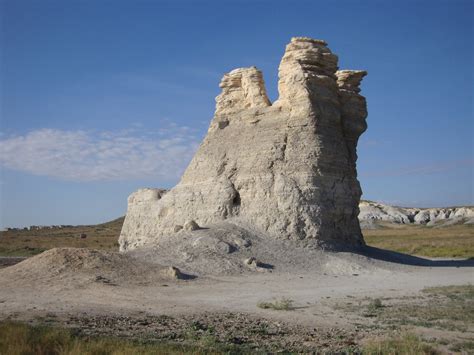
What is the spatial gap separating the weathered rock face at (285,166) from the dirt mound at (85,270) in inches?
176

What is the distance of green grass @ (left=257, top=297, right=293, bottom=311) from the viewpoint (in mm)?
11984

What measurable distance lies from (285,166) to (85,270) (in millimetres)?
9932

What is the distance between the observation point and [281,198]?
21.2 meters

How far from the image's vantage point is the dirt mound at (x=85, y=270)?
15312mm

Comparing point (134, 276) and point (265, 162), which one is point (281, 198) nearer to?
point (265, 162)

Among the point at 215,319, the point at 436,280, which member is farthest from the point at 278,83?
the point at 215,319

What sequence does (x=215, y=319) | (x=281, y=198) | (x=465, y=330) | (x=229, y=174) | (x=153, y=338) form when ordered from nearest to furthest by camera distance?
1. (x=153, y=338)
2. (x=465, y=330)
3. (x=215, y=319)
4. (x=281, y=198)
5. (x=229, y=174)

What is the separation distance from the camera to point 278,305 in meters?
12.2

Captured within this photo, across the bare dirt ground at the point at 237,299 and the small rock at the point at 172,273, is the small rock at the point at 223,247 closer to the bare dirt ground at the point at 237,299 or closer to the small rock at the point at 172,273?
the bare dirt ground at the point at 237,299

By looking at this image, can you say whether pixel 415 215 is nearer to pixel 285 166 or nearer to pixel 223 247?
pixel 285 166

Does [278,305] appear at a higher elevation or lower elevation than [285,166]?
lower

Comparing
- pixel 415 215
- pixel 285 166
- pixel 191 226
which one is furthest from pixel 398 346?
pixel 415 215

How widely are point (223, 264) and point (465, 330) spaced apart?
9.90m

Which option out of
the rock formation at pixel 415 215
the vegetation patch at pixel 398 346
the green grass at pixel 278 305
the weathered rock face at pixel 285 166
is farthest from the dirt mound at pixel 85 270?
the rock formation at pixel 415 215
